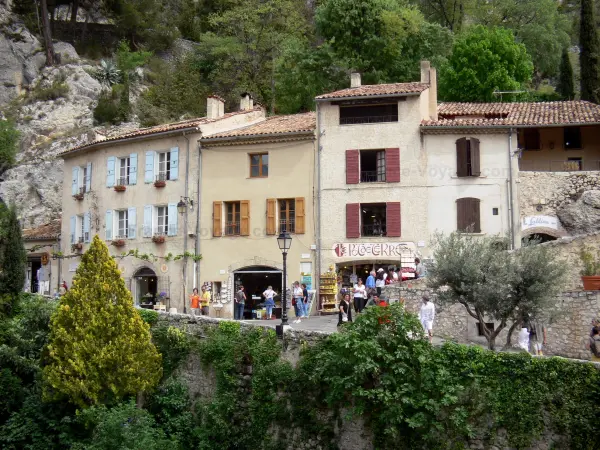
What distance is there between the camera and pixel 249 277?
31.0 metres

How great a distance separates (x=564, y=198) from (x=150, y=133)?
59.1ft

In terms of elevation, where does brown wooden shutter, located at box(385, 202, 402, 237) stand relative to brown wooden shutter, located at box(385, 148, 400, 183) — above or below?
below

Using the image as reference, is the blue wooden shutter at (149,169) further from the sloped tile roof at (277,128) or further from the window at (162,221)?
the sloped tile roof at (277,128)

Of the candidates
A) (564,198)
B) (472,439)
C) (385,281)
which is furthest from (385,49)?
(472,439)

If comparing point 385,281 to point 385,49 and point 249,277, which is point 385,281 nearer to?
point 249,277

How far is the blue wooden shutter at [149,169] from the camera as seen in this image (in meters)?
32.8

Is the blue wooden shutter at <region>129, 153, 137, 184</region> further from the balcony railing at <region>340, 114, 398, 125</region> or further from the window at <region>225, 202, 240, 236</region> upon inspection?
the balcony railing at <region>340, 114, 398, 125</region>

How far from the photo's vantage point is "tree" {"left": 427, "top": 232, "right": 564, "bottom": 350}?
1692 centimetres

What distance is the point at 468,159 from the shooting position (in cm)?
2853

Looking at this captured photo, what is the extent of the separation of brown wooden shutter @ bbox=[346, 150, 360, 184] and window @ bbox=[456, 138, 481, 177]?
4.00 meters

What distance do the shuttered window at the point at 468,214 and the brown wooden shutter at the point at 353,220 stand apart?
3.96 metres

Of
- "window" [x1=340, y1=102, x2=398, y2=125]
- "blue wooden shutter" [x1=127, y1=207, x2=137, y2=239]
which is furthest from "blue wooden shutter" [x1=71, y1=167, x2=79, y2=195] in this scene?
"window" [x1=340, y1=102, x2=398, y2=125]

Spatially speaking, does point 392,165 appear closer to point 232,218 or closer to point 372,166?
point 372,166

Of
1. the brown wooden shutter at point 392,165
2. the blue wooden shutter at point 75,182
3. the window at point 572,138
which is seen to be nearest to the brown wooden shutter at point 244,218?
the brown wooden shutter at point 392,165
